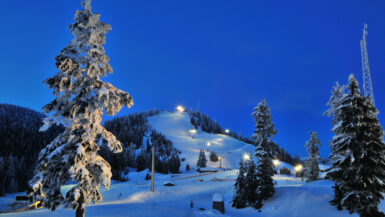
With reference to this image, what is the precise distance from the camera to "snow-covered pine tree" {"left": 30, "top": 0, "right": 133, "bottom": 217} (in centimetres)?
927

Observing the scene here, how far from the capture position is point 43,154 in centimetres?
955

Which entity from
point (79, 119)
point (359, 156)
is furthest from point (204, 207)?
point (79, 119)

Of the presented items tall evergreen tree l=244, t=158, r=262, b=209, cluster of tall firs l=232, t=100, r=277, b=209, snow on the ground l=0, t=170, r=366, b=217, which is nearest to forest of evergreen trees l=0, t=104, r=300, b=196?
snow on the ground l=0, t=170, r=366, b=217

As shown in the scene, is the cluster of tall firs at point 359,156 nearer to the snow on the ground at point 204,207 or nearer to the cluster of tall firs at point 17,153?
the snow on the ground at point 204,207

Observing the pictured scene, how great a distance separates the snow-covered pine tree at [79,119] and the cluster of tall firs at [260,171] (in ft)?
71.5

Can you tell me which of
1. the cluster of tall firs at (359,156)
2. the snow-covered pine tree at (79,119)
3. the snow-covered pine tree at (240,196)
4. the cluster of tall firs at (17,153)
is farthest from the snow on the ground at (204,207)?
the cluster of tall firs at (17,153)

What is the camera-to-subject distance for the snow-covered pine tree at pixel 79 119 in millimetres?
9273

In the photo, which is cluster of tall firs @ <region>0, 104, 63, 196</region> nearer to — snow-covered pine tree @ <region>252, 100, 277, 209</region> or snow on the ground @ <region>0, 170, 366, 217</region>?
snow on the ground @ <region>0, 170, 366, 217</region>

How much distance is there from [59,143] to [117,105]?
2899 mm

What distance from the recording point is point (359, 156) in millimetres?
16109

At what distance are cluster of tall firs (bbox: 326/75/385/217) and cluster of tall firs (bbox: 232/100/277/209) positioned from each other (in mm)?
10990

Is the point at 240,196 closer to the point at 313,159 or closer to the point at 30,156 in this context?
the point at 313,159

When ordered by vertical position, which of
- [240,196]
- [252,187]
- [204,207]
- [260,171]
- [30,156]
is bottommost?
[204,207]

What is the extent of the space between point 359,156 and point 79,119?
59.2 feet
